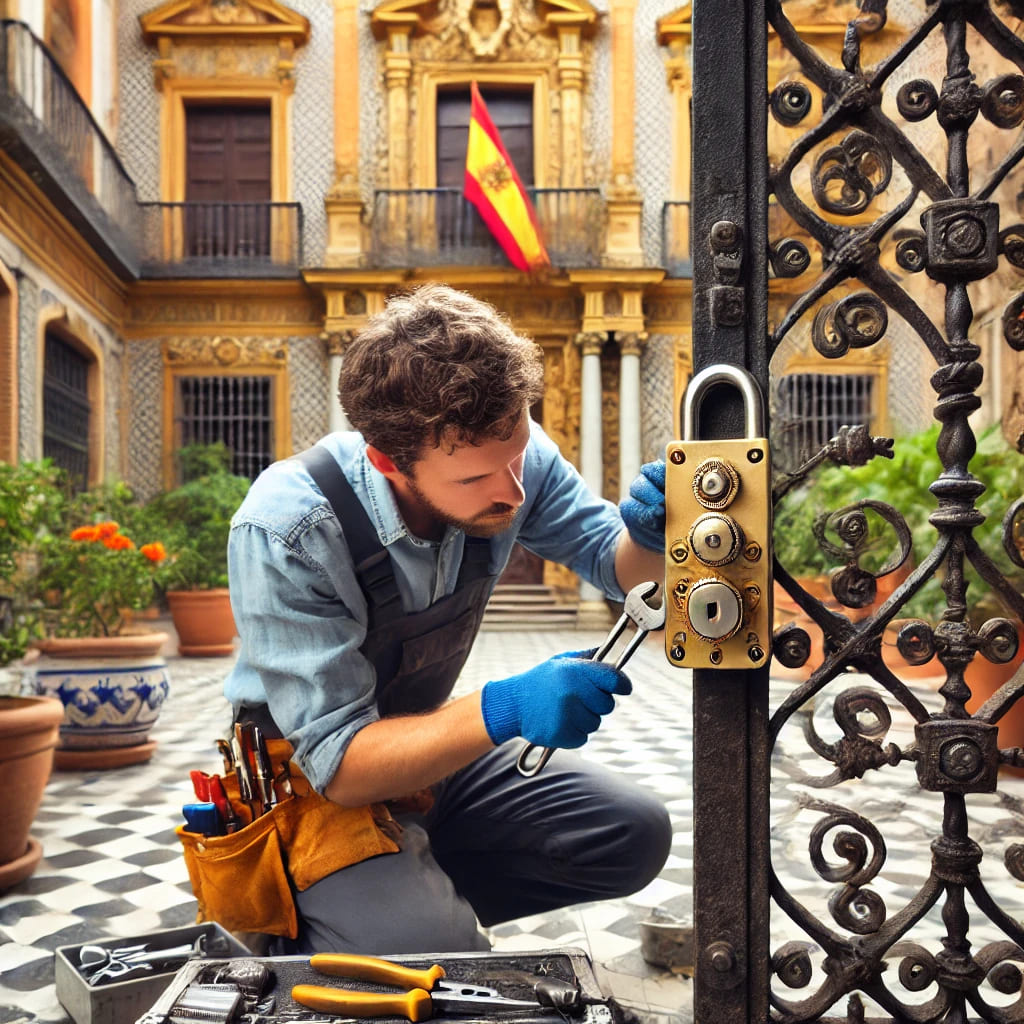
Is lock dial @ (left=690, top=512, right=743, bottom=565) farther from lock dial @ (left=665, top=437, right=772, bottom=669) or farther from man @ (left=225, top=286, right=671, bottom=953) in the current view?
man @ (left=225, top=286, right=671, bottom=953)

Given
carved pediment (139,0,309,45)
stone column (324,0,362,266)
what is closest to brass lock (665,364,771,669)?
stone column (324,0,362,266)

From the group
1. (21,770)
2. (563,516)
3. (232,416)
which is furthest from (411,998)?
(232,416)

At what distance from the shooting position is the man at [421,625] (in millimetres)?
1498

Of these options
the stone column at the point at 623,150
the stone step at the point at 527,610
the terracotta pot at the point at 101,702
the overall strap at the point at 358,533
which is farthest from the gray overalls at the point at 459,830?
the stone column at the point at 623,150

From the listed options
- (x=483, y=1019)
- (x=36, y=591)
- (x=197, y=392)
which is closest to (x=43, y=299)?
(x=197, y=392)

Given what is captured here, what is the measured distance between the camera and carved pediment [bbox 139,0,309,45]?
11.9 meters

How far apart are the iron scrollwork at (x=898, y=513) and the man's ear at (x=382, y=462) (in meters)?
0.69

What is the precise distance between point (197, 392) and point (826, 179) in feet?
39.0

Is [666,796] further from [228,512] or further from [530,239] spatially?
[530,239]

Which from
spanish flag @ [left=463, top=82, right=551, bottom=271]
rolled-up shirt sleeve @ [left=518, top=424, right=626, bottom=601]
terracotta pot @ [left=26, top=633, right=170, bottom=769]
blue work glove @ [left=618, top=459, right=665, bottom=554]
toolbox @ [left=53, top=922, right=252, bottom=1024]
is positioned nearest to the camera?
blue work glove @ [left=618, top=459, right=665, bottom=554]

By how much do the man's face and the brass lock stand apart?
0.43m

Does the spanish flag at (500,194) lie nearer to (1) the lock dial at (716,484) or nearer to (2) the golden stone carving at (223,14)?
(2) the golden stone carving at (223,14)

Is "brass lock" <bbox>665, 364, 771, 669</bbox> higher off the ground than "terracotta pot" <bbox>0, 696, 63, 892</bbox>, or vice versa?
"brass lock" <bbox>665, 364, 771, 669</bbox>

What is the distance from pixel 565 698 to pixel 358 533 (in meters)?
0.52
